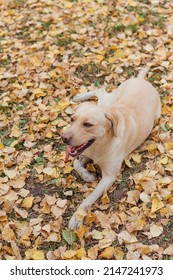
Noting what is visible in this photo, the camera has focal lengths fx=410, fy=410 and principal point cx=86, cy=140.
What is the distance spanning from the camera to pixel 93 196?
431cm

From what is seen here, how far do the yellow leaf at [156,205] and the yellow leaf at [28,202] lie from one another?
1290 mm

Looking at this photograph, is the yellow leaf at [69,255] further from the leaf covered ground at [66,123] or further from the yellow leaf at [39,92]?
the yellow leaf at [39,92]

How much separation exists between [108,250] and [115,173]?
3.04 ft

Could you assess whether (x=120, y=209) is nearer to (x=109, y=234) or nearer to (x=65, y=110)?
(x=109, y=234)

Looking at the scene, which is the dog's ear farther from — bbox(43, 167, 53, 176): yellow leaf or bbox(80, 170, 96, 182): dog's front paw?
bbox(43, 167, 53, 176): yellow leaf

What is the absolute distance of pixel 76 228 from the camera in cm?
411

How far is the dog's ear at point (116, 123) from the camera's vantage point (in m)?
4.11

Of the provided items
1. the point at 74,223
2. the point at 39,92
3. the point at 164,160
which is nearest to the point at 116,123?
the point at 164,160

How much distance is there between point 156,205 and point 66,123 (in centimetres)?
175

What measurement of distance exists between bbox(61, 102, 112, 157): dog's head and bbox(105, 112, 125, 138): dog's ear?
33 mm

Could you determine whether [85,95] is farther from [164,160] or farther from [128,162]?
[164,160]

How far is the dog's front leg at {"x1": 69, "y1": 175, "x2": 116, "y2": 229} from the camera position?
4.12m

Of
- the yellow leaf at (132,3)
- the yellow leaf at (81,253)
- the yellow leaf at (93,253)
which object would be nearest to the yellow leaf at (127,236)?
the yellow leaf at (93,253)

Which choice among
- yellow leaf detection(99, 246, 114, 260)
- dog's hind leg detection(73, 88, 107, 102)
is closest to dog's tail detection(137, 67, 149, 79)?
dog's hind leg detection(73, 88, 107, 102)
